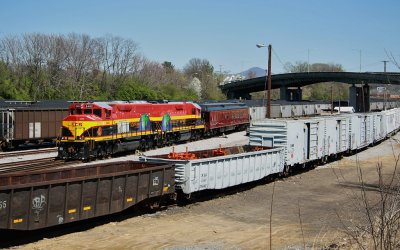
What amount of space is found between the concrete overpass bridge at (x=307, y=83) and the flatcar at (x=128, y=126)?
44.2m

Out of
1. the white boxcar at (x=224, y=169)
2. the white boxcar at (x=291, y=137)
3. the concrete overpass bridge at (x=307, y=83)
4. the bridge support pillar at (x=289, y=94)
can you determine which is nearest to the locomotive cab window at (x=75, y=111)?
the white boxcar at (x=291, y=137)

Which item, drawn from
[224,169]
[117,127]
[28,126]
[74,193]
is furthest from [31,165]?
[74,193]

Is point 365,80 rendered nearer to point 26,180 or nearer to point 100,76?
point 100,76

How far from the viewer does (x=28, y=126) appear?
36531 mm

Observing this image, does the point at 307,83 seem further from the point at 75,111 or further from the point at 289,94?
the point at 75,111

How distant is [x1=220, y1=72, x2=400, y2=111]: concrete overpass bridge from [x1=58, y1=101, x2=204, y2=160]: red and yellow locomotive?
4893cm

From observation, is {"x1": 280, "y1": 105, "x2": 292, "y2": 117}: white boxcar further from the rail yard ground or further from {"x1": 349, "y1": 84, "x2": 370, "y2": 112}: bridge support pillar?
the rail yard ground

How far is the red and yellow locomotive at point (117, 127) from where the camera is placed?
29375 mm

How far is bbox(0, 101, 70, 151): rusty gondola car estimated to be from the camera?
3531cm

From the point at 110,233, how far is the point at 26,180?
115 inches

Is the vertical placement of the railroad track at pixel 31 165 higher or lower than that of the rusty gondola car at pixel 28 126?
lower

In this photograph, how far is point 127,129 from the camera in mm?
33125

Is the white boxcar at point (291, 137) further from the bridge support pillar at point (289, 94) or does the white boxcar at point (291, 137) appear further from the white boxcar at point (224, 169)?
the bridge support pillar at point (289, 94)

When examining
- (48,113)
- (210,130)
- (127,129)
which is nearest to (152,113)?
(127,129)
